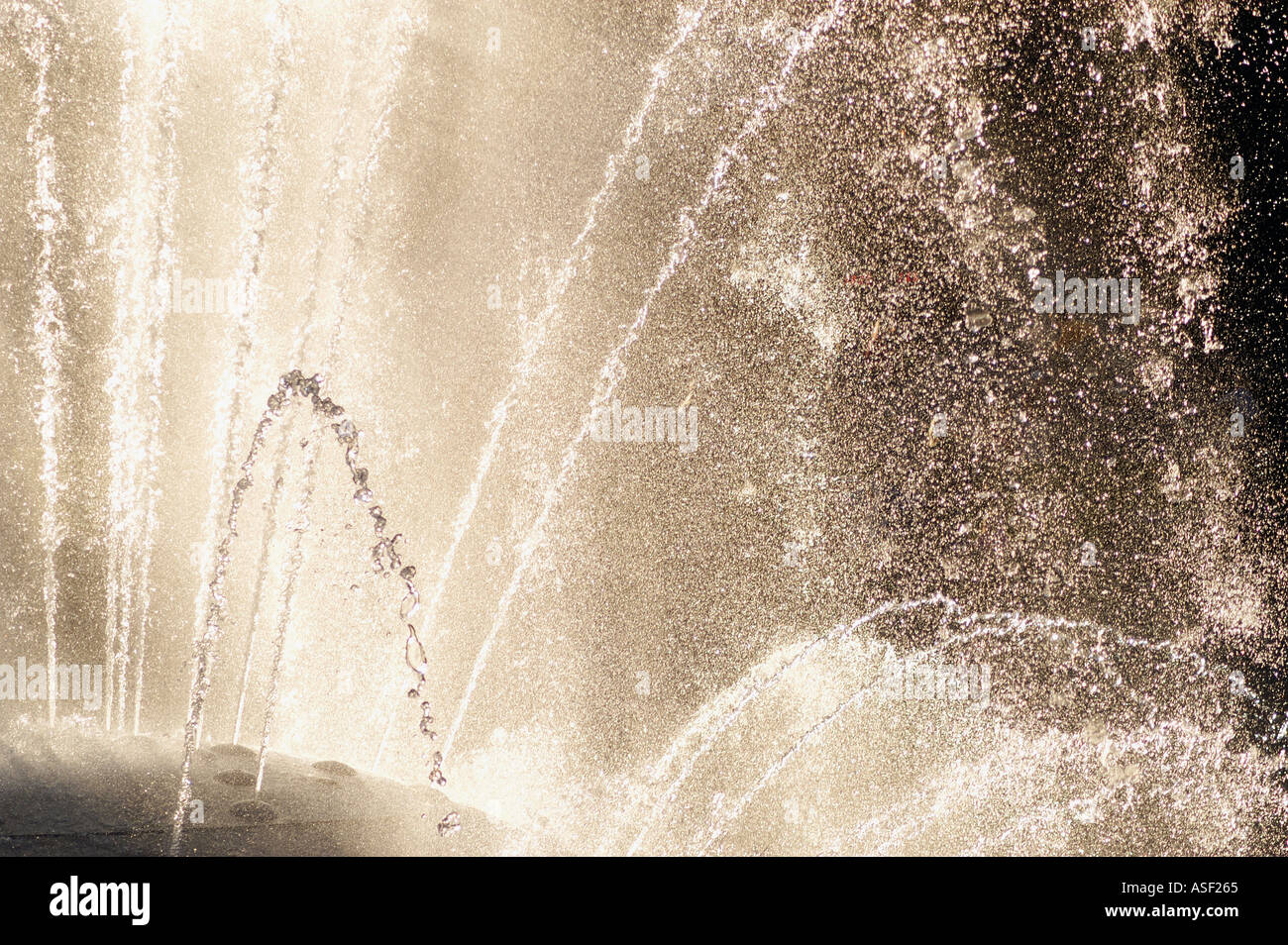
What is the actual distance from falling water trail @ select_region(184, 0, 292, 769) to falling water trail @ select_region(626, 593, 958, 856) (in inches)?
143

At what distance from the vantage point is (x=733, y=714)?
717 centimetres

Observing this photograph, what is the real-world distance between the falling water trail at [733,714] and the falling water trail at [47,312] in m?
4.26

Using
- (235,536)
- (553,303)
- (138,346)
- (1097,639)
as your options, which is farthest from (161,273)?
(1097,639)

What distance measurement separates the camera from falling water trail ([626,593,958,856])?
6.95 metres

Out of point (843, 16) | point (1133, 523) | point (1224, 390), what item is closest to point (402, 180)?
point (843, 16)

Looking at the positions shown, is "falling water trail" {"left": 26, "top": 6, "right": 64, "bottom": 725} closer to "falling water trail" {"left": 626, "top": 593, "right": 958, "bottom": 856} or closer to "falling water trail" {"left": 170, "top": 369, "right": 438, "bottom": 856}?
"falling water trail" {"left": 170, "top": 369, "right": 438, "bottom": 856}

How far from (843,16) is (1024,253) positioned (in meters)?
2.50

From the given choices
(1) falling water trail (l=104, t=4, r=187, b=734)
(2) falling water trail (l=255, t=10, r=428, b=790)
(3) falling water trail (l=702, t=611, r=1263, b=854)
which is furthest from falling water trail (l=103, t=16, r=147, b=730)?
(3) falling water trail (l=702, t=611, r=1263, b=854)

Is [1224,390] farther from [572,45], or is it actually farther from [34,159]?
[34,159]

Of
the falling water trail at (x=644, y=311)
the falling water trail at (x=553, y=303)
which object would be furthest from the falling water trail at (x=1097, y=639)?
the falling water trail at (x=553, y=303)

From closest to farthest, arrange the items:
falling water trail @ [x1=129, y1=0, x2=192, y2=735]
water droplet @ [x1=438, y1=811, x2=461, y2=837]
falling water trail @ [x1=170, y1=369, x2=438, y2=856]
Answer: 1. water droplet @ [x1=438, y1=811, x2=461, y2=837]
2. falling water trail @ [x1=170, y1=369, x2=438, y2=856]
3. falling water trail @ [x1=129, y1=0, x2=192, y2=735]

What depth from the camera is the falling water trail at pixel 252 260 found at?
6492mm

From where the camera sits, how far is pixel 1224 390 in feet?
27.5

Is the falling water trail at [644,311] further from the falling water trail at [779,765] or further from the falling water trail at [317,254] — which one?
the falling water trail at [779,765]
